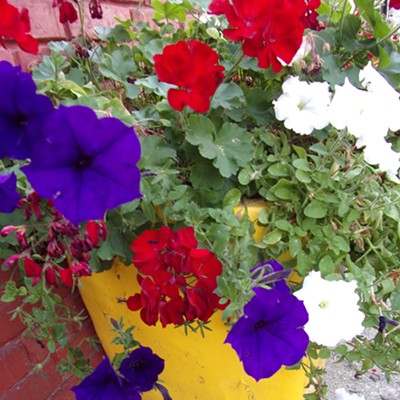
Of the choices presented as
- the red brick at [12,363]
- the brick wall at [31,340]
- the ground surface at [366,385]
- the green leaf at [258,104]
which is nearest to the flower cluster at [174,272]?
the green leaf at [258,104]

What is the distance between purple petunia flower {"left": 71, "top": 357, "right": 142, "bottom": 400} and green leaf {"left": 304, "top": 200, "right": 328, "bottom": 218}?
43cm

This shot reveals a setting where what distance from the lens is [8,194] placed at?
1.64 feet

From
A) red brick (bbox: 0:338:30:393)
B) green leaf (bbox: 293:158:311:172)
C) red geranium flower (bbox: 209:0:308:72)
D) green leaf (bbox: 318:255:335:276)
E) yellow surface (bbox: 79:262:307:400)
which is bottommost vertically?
red brick (bbox: 0:338:30:393)

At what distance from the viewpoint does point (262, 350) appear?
62cm

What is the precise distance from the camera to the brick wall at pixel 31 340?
3.26 feet

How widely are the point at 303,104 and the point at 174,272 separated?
388mm

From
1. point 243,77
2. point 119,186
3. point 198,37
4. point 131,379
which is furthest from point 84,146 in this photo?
point 198,37

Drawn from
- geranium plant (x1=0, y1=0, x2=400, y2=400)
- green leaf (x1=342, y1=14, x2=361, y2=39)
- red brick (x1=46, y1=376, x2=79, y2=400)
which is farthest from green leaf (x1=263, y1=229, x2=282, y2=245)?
red brick (x1=46, y1=376, x2=79, y2=400)

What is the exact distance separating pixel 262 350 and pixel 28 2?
36.3 inches

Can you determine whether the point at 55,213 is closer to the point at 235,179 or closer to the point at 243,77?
the point at 235,179

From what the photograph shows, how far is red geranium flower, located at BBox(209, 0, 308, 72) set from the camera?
24.0 inches

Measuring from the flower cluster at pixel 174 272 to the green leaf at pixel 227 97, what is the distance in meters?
0.27

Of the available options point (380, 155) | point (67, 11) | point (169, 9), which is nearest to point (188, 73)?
point (380, 155)

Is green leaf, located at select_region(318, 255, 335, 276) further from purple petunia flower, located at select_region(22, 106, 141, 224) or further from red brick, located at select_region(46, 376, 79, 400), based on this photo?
red brick, located at select_region(46, 376, 79, 400)
